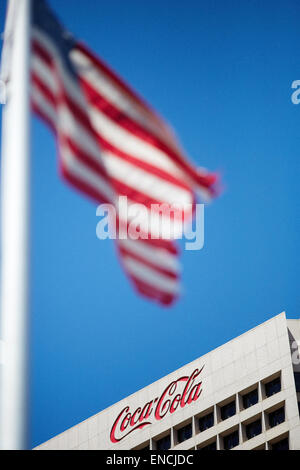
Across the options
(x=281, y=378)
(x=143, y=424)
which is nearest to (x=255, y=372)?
(x=281, y=378)

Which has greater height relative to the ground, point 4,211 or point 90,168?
point 90,168

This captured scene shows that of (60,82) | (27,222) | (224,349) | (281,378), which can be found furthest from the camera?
(224,349)

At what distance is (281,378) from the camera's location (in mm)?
48562

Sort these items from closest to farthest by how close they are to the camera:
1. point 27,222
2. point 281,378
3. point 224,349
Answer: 1. point 27,222
2. point 281,378
3. point 224,349

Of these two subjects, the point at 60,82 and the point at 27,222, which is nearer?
the point at 27,222

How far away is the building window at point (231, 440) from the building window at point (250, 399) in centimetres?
202

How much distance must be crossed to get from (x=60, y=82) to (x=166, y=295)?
3.90 m

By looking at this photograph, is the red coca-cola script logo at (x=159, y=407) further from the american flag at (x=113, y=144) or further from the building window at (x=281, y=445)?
the american flag at (x=113, y=144)

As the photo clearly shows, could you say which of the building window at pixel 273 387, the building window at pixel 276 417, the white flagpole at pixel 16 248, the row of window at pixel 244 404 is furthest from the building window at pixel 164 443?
the white flagpole at pixel 16 248

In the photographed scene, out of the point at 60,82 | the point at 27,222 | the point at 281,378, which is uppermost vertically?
the point at 281,378

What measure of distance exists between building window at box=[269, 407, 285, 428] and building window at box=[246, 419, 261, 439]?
2.70 ft

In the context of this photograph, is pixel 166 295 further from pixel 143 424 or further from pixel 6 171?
pixel 143 424

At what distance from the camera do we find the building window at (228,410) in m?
50.1

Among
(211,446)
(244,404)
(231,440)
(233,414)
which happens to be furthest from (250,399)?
(211,446)
